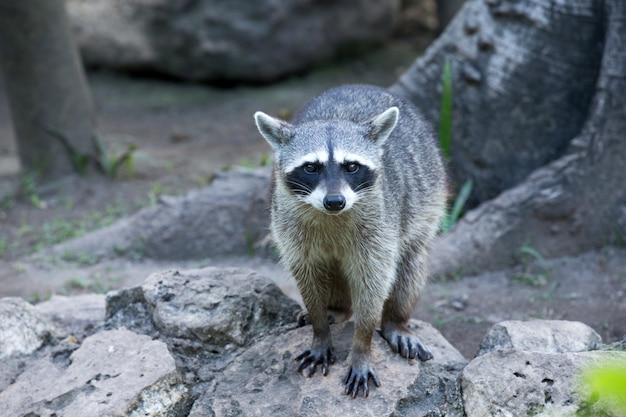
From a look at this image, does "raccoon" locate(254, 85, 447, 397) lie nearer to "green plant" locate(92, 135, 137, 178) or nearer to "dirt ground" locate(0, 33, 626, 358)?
"dirt ground" locate(0, 33, 626, 358)

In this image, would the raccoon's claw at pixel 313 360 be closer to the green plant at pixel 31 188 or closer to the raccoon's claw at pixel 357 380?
the raccoon's claw at pixel 357 380

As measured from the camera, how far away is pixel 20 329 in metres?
3.84

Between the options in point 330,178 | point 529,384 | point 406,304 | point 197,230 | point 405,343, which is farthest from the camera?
point 197,230

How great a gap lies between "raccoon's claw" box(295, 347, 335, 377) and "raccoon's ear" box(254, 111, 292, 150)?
1.04 meters

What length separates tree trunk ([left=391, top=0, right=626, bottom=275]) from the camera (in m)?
5.24

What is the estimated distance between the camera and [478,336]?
4727 millimetres

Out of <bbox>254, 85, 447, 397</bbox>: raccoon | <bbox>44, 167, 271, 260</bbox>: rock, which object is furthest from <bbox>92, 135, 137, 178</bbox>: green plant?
<bbox>254, 85, 447, 397</bbox>: raccoon

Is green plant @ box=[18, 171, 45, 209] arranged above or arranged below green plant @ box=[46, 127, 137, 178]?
below

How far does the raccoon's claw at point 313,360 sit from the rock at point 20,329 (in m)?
1.40

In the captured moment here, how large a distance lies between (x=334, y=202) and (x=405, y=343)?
3.08 ft

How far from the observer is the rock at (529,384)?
3.05 metres

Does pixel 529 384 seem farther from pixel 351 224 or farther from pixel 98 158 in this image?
pixel 98 158

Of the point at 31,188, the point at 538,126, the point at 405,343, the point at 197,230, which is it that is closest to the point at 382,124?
the point at 405,343

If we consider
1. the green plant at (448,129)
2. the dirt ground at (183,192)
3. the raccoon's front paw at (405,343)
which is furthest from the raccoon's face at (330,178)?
the green plant at (448,129)
